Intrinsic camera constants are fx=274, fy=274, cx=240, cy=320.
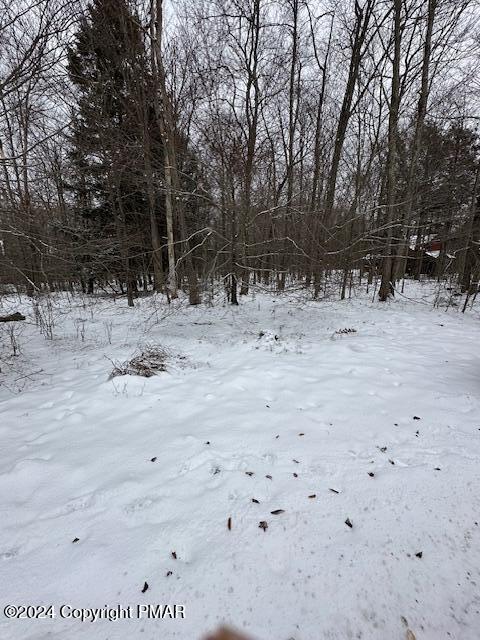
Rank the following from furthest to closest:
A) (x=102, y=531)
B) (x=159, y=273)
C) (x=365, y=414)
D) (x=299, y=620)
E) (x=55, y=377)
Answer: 1. (x=159, y=273)
2. (x=55, y=377)
3. (x=365, y=414)
4. (x=102, y=531)
5. (x=299, y=620)

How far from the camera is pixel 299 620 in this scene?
1.44 metres

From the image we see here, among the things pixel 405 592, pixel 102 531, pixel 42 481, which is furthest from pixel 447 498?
pixel 42 481

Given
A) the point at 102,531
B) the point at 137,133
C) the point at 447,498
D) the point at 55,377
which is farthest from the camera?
the point at 137,133

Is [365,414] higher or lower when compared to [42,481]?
higher

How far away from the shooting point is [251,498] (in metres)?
2.20

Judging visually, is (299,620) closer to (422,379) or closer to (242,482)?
(242,482)

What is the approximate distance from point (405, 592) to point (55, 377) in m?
5.40

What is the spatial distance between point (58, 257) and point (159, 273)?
24.2ft

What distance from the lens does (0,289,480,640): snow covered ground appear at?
1504 mm

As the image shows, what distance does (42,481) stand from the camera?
245cm

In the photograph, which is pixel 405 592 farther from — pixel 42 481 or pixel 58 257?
pixel 58 257

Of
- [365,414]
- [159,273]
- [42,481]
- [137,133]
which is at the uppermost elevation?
[137,133]

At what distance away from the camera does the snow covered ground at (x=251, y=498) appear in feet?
4.93

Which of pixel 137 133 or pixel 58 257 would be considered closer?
pixel 58 257
